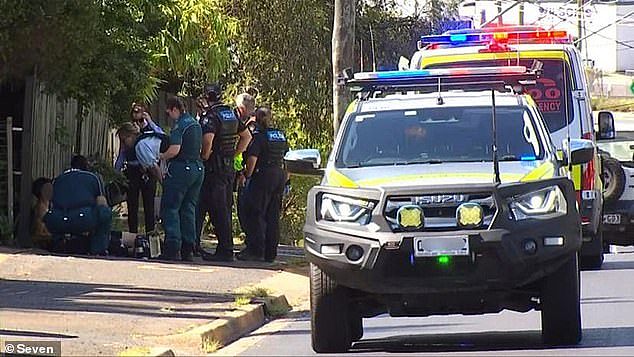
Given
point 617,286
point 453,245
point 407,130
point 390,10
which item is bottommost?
point 617,286

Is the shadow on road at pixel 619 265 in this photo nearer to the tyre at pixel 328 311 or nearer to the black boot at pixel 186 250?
the black boot at pixel 186 250

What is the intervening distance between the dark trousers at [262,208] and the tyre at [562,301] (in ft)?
21.0

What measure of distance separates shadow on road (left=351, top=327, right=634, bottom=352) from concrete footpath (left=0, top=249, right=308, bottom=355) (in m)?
1.26

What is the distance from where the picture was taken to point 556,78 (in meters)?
16.0

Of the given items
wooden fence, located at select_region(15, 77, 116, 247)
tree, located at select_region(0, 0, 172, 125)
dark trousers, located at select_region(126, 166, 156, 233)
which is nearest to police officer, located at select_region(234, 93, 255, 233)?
dark trousers, located at select_region(126, 166, 156, 233)

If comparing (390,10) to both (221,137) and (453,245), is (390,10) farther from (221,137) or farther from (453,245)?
(453,245)

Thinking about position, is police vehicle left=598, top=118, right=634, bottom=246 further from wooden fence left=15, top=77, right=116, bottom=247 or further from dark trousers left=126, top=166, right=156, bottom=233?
wooden fence left=15, top=77, right=116, bottom=247

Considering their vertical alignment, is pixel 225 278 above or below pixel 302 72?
below

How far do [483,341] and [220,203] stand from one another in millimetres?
5825

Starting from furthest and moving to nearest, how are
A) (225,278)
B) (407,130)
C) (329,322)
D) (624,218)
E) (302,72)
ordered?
1. (302,72)
2. (624,218)
3. (225,278)
4. (407,130)
5. (329,322)

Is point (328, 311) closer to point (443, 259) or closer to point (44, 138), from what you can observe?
point (443, 259)

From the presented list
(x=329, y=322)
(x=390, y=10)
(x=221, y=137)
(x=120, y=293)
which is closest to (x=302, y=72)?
(x=390, y=10)

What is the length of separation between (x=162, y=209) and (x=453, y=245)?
656 cm

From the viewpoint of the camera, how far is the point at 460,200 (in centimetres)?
931
